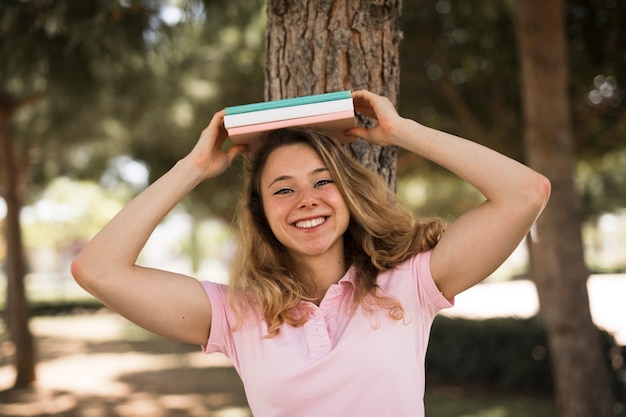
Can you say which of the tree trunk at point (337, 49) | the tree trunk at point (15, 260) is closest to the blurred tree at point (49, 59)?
the tree trunk at point (15, 260)

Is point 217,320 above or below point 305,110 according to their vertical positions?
below

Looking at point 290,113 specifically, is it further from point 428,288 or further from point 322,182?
point 428,288

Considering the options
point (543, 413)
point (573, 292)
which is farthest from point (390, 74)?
point (543, 413)

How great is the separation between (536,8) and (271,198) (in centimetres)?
453

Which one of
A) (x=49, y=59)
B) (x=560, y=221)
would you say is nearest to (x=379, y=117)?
(x=560, y=221)

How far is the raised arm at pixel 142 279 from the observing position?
6.39 feet

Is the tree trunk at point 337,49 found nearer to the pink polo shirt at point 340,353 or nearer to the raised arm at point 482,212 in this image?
the raised arm at point 482,212

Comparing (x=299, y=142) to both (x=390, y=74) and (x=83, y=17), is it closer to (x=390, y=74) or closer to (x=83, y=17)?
(x=390, y=74)

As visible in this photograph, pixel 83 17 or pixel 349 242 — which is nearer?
pixel 349 242

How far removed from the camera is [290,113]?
1995 mm

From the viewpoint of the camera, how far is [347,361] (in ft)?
6.12

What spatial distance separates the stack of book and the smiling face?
0.14m

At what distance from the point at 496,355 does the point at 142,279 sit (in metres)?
7.45

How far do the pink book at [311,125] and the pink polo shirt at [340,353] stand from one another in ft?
1.53
